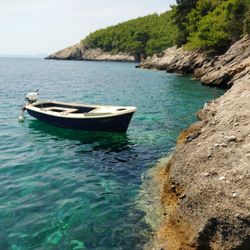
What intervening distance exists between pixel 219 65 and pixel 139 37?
11417cm

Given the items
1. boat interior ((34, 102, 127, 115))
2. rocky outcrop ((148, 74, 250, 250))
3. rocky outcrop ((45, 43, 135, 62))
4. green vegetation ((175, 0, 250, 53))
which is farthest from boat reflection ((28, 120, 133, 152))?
rocky outcrop ((45, 43, 135, 62))

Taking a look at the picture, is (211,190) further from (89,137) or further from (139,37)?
(139,37)

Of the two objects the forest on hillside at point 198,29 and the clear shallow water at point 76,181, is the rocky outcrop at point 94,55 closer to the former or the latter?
the forest on hillside at point 198,29

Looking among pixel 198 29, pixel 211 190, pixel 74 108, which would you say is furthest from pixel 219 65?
pixel 211 190

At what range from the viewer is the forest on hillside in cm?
6538

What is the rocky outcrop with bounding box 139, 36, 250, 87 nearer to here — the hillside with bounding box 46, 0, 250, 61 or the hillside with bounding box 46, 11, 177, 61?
the hillside with bounding box 46, 0, 250, 61

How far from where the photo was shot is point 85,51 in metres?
193

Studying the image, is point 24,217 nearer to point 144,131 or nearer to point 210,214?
point 210,214

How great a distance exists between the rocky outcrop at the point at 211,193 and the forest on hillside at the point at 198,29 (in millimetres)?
47264

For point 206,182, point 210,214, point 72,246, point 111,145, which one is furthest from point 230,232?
point 111,145

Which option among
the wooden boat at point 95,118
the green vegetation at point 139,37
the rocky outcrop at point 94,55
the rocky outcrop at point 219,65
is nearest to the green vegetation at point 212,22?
the rocky outcrop at point 219,65

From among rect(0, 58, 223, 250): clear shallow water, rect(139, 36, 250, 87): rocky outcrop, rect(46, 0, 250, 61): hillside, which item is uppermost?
rect(46, 0, 250, 61): hillside

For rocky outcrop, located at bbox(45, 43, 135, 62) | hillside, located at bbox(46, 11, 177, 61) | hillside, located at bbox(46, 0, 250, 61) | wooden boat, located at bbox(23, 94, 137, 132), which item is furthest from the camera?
rocky outcrop, located at bbox(45, 43, 135, 62)

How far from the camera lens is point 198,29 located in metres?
78.5
